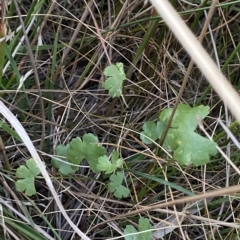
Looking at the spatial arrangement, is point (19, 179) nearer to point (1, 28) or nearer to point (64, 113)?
point (64, 113)

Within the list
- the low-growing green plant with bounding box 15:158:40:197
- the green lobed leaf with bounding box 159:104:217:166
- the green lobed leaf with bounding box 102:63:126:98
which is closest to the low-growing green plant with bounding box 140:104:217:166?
the green lobed leaf with bounding box 159:104:217:166

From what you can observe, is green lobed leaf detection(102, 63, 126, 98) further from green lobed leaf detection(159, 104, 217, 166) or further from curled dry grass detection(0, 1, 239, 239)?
green lobed leaf detection(159, 104, 217, 166)

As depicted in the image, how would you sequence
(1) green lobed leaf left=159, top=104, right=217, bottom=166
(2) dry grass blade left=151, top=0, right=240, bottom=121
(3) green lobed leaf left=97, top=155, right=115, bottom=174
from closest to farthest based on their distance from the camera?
(2) dry grass blade left=151, top=0, right=240, bottom=121
(1) green lobed leaf left=159, top=104, right=217, bottom=166
(3) green lobed leaf left=97, top=155, right=115, bottom=174

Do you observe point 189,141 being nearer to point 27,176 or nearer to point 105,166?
point 105,166

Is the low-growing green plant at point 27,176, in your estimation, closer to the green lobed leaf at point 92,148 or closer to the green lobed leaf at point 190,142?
the green lobed leaf at point 92,148

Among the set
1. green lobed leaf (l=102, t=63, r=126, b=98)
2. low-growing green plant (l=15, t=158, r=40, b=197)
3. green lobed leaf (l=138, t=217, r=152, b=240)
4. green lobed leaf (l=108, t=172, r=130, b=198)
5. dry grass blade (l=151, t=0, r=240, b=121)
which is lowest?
green lobed leaf (l=138, t=217, r=152, b=240)

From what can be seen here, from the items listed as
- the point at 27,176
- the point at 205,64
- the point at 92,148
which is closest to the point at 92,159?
the point at 92,148

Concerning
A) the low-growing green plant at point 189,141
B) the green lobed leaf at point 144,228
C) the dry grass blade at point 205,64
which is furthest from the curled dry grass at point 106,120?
the dry grass blade at point 205,64
